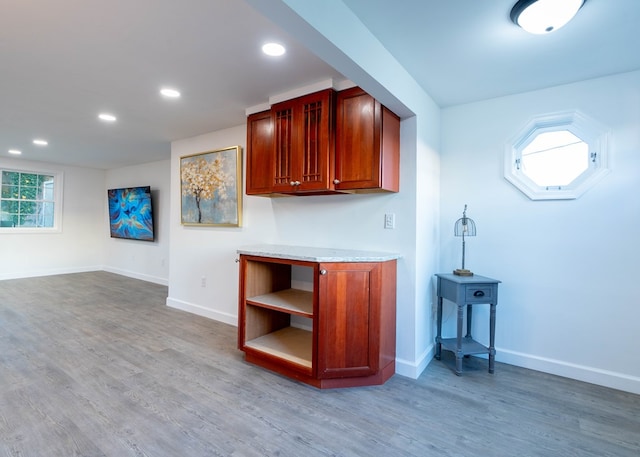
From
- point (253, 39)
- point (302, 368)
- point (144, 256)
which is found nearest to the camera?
point (253, 39)

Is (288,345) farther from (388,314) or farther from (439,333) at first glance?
(439,333)

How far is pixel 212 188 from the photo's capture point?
3.80 meters

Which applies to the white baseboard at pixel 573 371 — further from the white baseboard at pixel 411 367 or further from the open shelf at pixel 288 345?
the open shelf at pixel 288 345

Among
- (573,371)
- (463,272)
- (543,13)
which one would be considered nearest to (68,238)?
(463,272)

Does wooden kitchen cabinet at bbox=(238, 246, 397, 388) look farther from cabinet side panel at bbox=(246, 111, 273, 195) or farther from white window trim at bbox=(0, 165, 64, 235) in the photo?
white window trim at bbox=(0, 165, 64, 235)

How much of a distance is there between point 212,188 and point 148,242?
125 inches

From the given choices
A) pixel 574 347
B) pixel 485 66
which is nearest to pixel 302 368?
pixel 574 347

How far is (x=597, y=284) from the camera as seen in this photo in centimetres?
237

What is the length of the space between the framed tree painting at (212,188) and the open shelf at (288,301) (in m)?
1.11

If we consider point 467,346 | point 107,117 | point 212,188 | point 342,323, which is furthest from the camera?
point 212,188

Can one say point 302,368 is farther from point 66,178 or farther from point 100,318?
point 66,178

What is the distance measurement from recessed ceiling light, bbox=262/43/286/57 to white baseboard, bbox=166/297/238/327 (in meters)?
2.76

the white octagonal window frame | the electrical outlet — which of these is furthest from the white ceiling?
the electrical outlet

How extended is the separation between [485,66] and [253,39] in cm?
160
